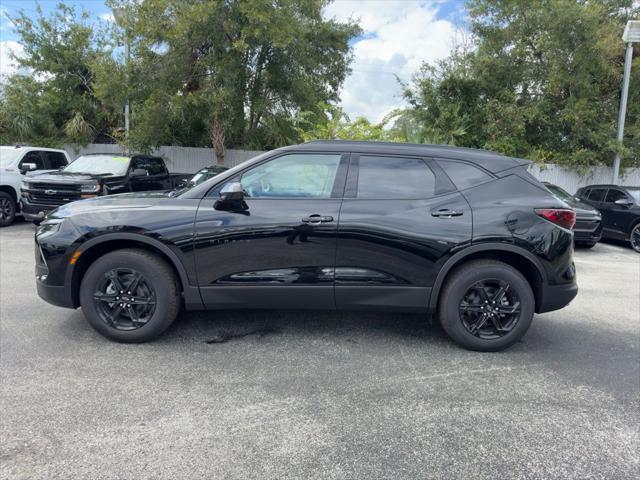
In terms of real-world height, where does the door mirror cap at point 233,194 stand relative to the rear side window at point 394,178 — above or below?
below

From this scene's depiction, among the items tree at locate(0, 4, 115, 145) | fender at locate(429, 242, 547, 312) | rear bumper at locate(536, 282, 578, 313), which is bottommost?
rear bumper at locate(536, 282, 578, 313)

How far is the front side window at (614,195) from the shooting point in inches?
427

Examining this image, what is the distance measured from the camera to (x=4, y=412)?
286 cm

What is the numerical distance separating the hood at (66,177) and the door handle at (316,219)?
7.18m

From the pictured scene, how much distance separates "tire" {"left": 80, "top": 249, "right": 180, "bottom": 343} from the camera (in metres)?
3.81

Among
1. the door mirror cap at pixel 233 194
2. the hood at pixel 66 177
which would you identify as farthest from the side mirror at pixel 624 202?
the hood at pixel 66 177

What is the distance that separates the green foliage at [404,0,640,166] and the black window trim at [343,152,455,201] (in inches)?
481

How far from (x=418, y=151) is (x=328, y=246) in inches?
46.9

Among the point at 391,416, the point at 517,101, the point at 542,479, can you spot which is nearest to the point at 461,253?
the point at 391,416

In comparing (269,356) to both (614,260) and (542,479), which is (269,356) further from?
(614,260)

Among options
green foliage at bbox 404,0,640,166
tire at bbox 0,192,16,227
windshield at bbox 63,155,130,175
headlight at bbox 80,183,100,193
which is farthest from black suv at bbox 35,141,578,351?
green foliage at bbox 404,0,640,166

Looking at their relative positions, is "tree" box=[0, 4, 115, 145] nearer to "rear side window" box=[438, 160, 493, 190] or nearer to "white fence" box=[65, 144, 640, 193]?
"white fence" box=[65, 144, 640, 193]

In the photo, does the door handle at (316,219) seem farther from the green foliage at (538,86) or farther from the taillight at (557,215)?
the green foliage at (538,86)

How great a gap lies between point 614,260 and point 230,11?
11555 mm
